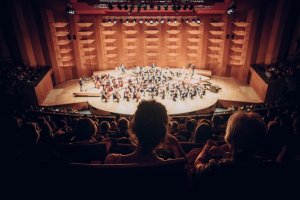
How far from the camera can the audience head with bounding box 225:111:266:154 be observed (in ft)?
7.22

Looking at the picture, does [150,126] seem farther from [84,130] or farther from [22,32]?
[22,32]

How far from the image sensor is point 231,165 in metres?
1.99

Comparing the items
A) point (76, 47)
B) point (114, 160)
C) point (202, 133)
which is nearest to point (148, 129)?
point (114, 160)

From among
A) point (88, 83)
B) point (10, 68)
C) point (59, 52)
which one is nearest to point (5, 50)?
point (10, 68)

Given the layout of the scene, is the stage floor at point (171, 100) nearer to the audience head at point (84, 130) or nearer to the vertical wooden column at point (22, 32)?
the vertical wooden column at point (22, 32)

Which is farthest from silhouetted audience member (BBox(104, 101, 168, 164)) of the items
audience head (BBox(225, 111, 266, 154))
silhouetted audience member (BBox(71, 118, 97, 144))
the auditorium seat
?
silhouetted audience member (BBox(71, 118, 97, 144))

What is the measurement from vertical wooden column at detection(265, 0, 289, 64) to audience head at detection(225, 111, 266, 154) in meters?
14.3

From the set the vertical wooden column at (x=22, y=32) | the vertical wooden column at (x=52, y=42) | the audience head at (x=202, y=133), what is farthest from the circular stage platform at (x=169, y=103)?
the audience head at (x=202, y=133)

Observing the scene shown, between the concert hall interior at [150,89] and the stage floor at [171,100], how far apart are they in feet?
0.34

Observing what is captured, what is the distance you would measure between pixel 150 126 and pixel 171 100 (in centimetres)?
1117

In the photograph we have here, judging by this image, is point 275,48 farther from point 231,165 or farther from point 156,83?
point 231,165

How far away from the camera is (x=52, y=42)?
15.9 meters

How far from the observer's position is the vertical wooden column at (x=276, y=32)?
13.8 meters

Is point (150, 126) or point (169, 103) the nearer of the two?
point (150, 126)
